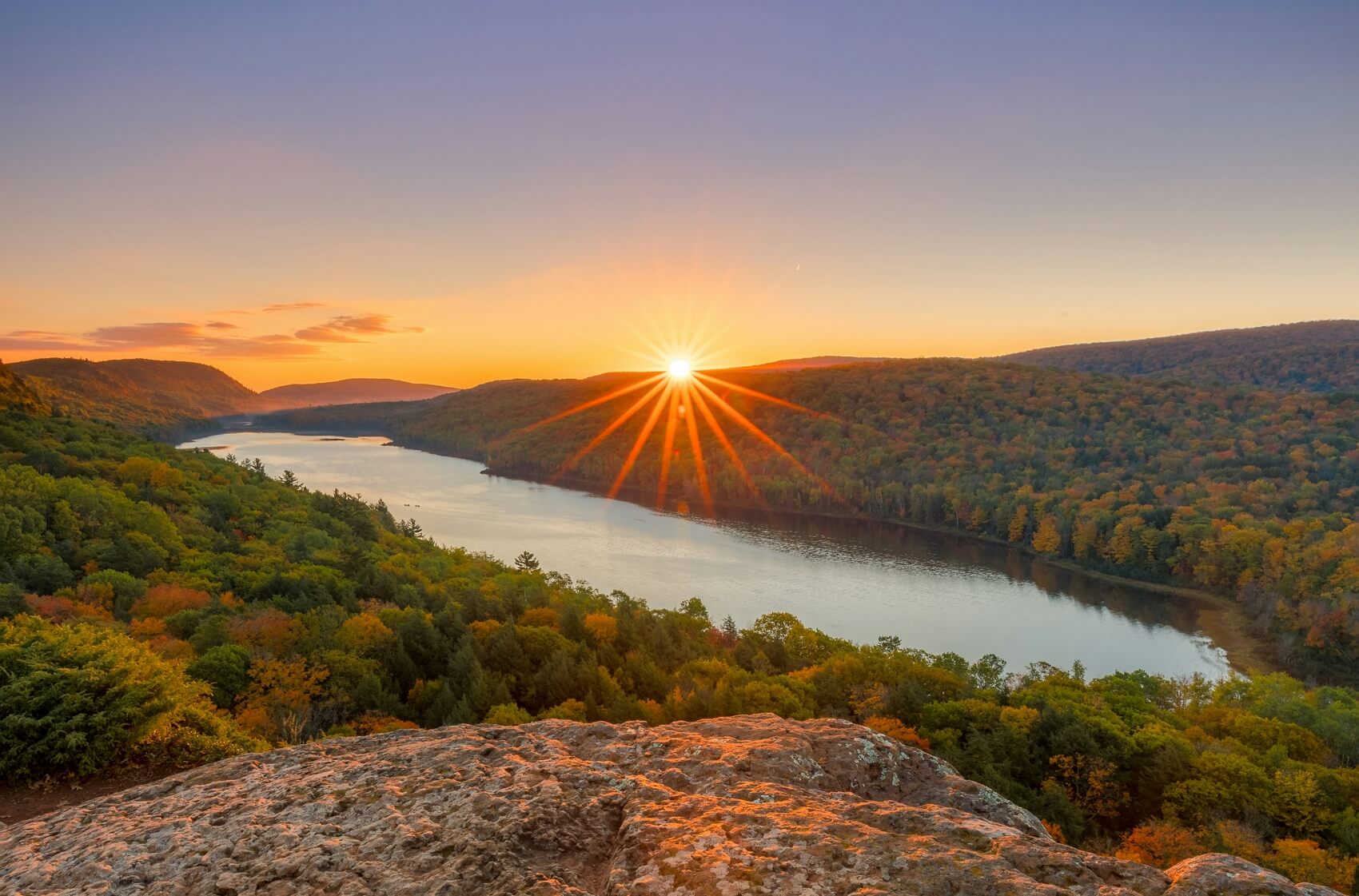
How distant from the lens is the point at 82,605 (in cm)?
2347

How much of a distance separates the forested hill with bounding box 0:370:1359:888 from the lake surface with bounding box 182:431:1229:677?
1041cm

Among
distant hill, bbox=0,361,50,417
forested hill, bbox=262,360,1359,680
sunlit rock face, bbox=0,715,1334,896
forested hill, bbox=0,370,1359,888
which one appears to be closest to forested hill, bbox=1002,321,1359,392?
forested hill, bbox=262,360,1359,680

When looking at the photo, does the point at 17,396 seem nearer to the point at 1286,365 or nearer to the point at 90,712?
the point at 90,712

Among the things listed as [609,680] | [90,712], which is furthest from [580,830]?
[609,680]

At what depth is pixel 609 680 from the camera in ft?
91.7

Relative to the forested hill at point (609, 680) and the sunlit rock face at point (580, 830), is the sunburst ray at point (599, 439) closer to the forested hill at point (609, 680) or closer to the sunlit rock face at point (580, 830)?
the forested hill at point (609, 680)

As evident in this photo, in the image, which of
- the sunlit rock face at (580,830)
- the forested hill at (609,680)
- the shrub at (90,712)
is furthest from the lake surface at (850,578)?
the sunlit rock face at (580,830)

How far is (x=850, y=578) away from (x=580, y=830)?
222 feet

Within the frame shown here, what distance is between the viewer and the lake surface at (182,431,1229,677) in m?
52.7

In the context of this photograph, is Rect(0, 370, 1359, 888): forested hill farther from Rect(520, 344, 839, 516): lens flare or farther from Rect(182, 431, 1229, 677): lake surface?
Rect(520, 344, 839, 516): lens flare

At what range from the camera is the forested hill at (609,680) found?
2200cm

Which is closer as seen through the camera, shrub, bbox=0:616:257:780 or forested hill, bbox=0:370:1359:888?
shrub, bbox=0:616:257:780

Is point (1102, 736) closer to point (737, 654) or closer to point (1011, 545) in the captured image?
point (737, 654)

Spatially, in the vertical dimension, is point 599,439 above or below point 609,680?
above
